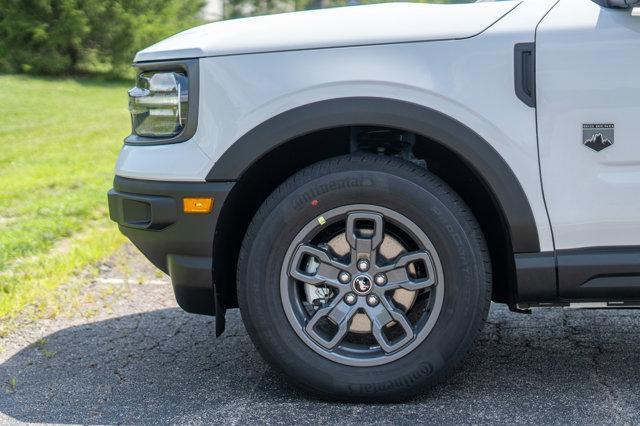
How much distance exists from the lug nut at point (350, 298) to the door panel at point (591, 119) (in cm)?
77

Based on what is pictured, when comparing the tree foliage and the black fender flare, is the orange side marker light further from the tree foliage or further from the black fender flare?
the tree foliage

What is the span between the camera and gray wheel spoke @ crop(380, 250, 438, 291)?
3172mm

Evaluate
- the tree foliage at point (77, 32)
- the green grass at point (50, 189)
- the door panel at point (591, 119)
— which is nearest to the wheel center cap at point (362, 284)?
the door panel at point (591, 119)

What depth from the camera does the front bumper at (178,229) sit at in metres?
3.23

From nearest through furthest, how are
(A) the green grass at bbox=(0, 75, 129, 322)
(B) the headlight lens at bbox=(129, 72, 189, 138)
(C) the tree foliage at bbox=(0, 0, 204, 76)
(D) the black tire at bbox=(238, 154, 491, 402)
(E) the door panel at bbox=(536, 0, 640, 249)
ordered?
(E) the door panel at bbox=(536, 0, 640, 249)
(D) the black tire at bbox=(238, 154, 491, 402)
(B) the headlight lens at bbox=(129, 72, 189, 138)
(A) the green grass at bbox=(0, 75, 129, 322)
(C) the tree foliage at bbox=(0, 0, 204, 76)

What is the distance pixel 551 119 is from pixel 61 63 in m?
17.4

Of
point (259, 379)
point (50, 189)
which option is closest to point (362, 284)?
point (259, 379)

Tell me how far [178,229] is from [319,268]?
1.76ft

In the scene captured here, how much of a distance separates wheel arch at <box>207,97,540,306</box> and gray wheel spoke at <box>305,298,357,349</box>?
513 millimetres

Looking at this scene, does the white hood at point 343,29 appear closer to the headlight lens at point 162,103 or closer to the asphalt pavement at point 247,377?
the headlight lens at point 162,103

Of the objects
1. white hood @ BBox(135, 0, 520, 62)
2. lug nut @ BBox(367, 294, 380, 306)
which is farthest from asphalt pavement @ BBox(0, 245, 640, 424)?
white hood @ BBox(135, 0, 520, 62)

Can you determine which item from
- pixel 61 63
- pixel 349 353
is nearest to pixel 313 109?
pixel 349 353

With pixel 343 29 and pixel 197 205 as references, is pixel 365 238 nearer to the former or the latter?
pixel 197 205

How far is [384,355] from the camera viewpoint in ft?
10.6
